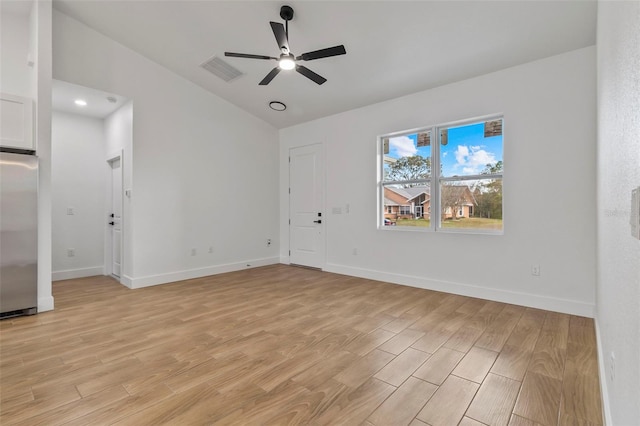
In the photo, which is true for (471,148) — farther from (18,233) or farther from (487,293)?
(18,233)

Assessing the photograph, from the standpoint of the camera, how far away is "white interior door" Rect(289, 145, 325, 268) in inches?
232

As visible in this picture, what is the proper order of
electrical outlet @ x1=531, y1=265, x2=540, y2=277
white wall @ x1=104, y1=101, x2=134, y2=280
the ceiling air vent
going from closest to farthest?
electrical outlet @ x1=531, y1=265, x2=540, y2=277
the ceiling air vent
white wall @ x1=104, y1=101, x2=134, y2=280

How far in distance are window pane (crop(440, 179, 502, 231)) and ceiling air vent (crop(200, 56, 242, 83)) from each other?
11.8ft

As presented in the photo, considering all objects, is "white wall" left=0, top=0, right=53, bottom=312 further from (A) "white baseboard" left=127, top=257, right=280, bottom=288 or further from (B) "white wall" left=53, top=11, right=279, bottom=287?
(A) "white baseboard" left=127, top=257, right=280, bottom=288

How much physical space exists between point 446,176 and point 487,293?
1664 mm

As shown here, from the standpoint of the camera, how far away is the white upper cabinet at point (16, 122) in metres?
3.35

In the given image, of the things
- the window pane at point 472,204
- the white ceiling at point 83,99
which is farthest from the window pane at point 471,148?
the white ceiling at point 83,99

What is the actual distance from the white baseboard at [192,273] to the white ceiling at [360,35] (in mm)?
3241

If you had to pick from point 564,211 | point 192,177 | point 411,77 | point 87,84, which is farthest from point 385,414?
point 87,84

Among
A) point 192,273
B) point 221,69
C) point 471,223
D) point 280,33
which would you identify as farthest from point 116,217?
point 471,223

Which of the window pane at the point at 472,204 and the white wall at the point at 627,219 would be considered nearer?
the white wall at the point at 627,219

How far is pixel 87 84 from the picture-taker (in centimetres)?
421

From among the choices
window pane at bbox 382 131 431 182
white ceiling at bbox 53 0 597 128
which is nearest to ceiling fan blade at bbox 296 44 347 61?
white ceiling at bbox 53 0 597 128

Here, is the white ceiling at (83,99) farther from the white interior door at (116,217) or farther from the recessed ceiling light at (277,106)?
the recessed ceiling light at (277,106)
